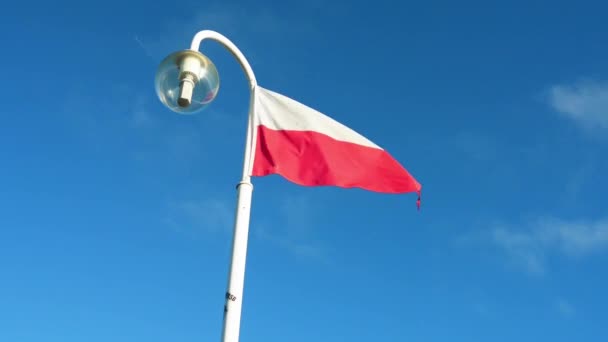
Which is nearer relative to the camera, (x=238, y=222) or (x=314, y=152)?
(x=238, y=222)

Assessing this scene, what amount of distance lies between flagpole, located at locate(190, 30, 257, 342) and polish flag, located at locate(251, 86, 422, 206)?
0.85 feet

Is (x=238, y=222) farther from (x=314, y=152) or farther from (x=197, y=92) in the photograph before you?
(x=314, y=152)

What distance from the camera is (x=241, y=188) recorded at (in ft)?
28.8

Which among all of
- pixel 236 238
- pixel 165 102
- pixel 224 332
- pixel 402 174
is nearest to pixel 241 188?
pixel 236 238

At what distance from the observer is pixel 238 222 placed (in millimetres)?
8438

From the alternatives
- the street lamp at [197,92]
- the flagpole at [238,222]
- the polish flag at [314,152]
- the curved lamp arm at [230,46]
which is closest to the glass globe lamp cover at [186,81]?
the street lamp at [197,92]

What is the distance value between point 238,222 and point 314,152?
245 cm

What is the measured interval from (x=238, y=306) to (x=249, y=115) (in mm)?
3186

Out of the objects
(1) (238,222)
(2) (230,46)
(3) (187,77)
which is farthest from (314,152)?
(3) (187,77)

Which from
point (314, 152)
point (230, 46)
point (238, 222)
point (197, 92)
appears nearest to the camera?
point (238, 222)

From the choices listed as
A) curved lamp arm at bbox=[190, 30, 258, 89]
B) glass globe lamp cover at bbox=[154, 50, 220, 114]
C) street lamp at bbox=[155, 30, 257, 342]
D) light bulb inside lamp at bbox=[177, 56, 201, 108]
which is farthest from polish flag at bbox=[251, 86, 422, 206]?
light bulb inside lamp at bbox=[177, 56, 201, 108]

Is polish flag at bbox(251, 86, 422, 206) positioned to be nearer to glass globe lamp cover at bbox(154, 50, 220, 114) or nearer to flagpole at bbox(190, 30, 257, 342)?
flagpole at bbox(190, 30, 257, 342)

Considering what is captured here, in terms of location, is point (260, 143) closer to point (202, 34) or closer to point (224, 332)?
point (202, 34)

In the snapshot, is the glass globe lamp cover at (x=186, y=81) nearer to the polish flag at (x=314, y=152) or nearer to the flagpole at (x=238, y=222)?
the flagpole at (x=238, y=222)
